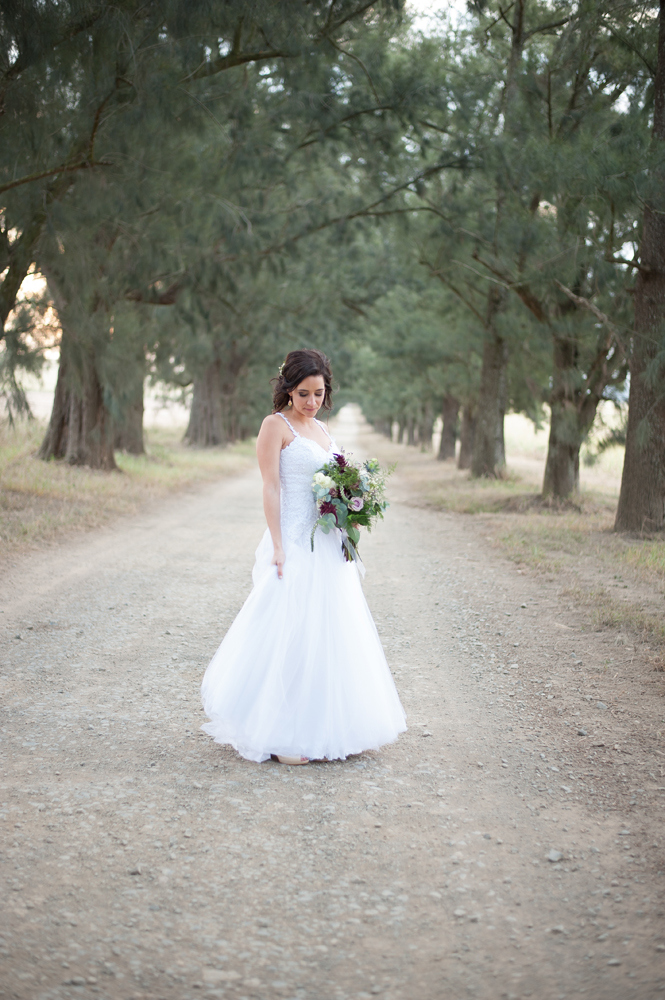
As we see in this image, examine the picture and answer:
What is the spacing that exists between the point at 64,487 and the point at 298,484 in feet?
31.7

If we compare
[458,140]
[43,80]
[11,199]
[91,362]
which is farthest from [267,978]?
[458,140]

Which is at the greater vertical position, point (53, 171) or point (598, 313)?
point (53, 171)

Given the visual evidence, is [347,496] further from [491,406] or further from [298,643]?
[491,406]

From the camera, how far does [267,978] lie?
2.41 metres

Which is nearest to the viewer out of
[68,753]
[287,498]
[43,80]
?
[68,753]

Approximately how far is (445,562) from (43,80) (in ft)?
21.4

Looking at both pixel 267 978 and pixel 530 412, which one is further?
pixel 530 412

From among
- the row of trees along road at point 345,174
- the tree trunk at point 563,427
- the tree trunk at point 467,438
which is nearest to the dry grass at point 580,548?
the tree trunk at point 563,427

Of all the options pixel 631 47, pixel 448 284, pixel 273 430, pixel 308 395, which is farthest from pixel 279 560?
pixel 448 284

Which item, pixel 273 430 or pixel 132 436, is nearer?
pixel 273 430

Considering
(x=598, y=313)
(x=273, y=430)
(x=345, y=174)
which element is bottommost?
(x=273, y=430)

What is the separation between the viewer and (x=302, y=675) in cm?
397

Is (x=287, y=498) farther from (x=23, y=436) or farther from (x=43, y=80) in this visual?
(x=23, y=436)

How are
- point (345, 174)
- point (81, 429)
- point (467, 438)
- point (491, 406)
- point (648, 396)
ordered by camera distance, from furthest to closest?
point (467, 438)
point (491, 406)
point (81, 429)
point (345, 174)
point (648, 396)
